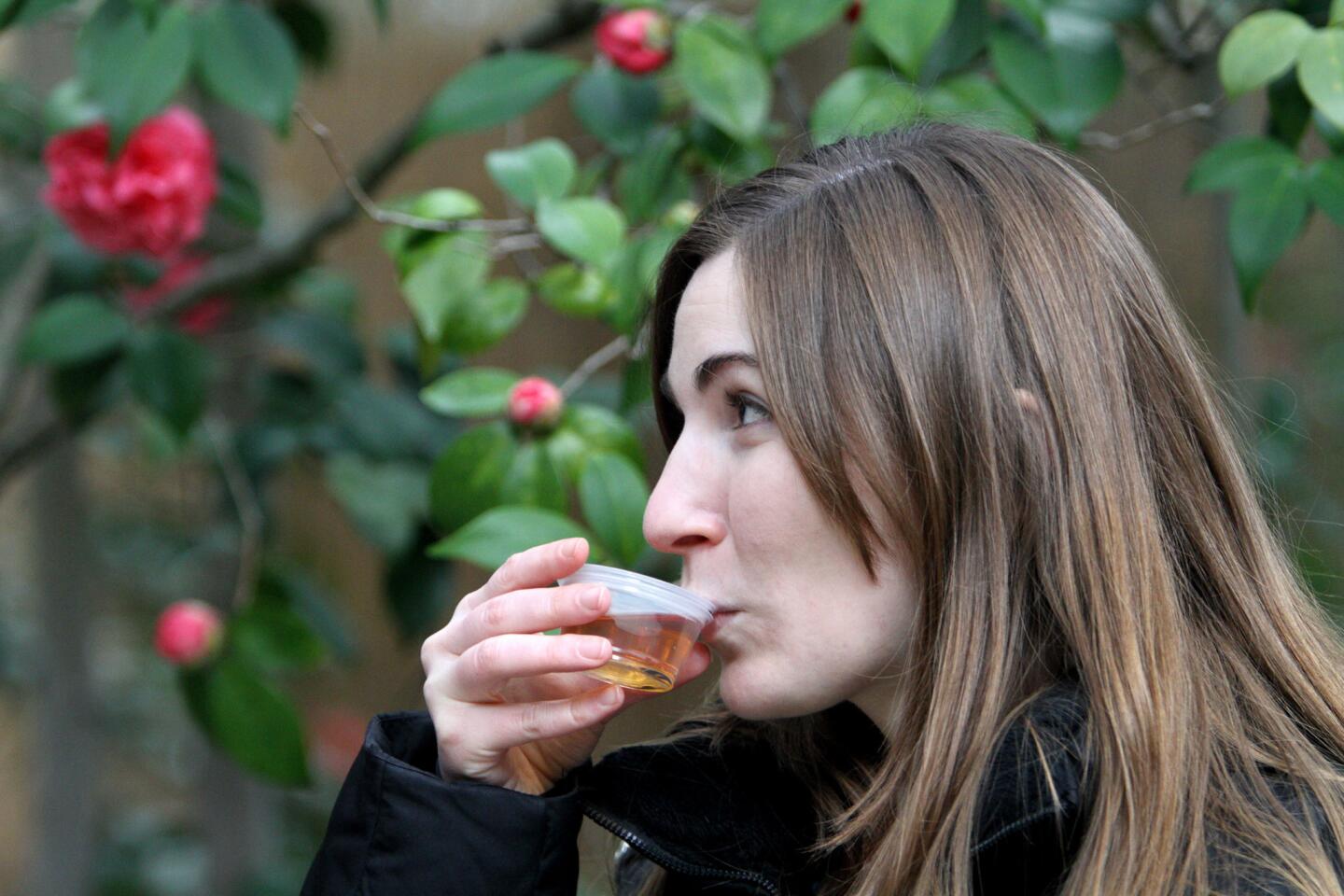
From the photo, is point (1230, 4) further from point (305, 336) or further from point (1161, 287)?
point (305, 336)

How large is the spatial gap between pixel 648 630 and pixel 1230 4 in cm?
93

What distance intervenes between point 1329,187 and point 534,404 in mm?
654

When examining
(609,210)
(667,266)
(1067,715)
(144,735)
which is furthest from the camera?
(144,735)

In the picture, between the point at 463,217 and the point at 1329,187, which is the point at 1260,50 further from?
the point at 463,217

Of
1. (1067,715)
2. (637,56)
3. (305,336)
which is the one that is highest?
(637,56)

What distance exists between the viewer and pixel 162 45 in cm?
129

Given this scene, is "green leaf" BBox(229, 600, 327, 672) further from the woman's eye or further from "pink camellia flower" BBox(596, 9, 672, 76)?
the woman's eye

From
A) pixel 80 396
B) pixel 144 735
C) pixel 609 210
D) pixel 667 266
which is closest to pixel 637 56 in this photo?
pixel 609 210

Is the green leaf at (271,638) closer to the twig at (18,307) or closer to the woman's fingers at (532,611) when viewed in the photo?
the twig at (18,307)

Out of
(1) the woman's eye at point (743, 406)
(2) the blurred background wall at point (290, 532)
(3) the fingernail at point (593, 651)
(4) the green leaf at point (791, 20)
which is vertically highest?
(4) the green leaf at point (791, 20)

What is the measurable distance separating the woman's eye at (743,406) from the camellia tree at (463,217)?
0.78 feet

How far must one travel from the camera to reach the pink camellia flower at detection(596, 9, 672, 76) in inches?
49.9

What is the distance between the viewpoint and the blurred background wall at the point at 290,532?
173 cm

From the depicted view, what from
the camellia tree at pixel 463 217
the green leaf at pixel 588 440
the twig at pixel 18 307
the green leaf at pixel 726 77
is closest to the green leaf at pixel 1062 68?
the camellia tree at pixel 463 217
